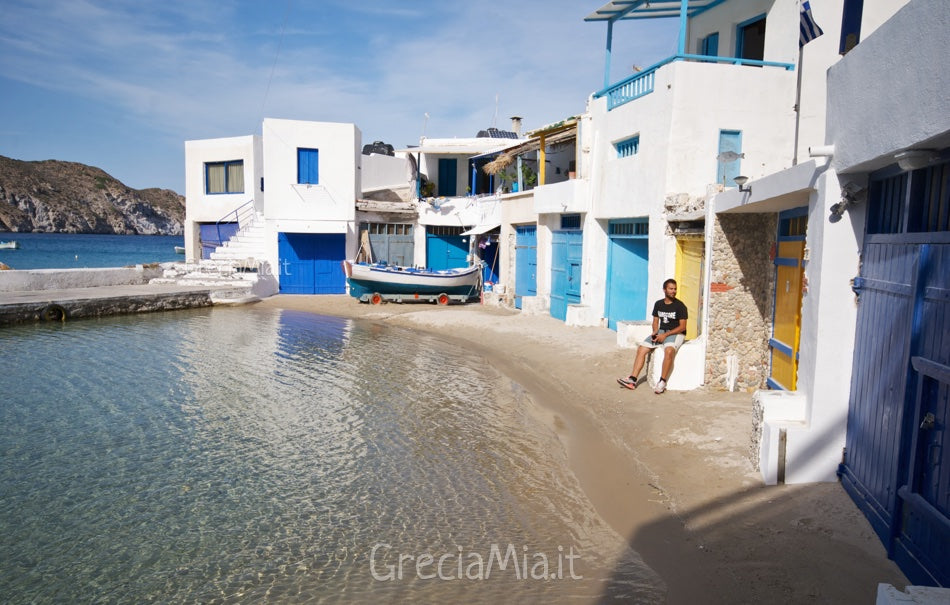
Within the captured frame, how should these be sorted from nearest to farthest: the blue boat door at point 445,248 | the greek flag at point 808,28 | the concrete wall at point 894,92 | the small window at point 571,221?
the concrete wall at point 894,92 → the greek flag at point 808,28 → the small window at point 571,221 → the blue boat door at point 445,248

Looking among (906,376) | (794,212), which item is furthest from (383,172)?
(906,376)

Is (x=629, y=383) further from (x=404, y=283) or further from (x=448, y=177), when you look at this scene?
(x=448, y=177)

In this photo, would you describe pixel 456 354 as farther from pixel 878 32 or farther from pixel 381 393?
pixel 878 32

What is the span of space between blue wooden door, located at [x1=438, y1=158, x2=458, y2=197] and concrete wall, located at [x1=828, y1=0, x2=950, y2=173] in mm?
24133

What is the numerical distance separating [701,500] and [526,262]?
15.2 meters

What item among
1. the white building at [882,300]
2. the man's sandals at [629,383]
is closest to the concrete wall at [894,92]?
the white building at [882,300]

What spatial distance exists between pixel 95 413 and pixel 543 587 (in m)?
8.03

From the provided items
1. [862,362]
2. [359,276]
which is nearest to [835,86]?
[862,362]

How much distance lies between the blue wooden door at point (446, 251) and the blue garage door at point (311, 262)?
11.8 feet

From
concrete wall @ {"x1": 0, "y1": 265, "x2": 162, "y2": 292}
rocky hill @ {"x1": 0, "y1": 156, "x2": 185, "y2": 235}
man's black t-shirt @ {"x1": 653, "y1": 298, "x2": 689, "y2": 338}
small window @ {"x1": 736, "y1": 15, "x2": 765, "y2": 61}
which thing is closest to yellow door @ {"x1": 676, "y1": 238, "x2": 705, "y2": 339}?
man's black t-shirt @ {"x1": 653, "y1": 298, "x2": 689, "y2": 338}

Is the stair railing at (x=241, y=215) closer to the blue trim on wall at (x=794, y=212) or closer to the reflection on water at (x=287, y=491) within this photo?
the reflection on water at (x=287, y=491)

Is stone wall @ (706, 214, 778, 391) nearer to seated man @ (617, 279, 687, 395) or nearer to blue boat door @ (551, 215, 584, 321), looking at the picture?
seated man @ (617, 279, 687, 395)

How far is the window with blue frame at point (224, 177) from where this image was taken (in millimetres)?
28656

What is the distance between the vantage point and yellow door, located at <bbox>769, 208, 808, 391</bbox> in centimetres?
811
